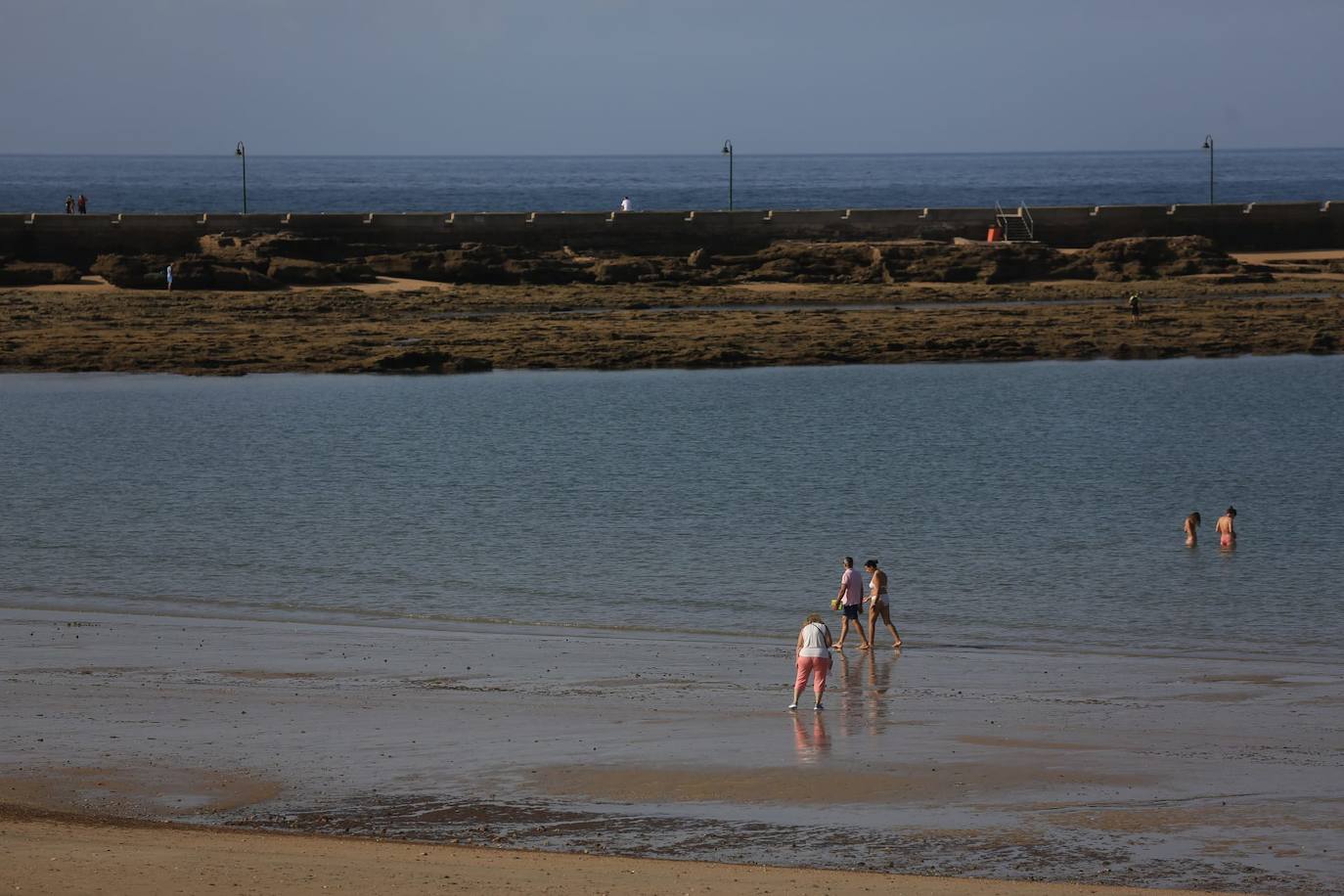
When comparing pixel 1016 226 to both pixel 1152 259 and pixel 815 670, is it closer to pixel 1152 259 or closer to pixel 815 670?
pixel 1152 259

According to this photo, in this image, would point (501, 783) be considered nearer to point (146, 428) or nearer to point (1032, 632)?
point (1032, 632)

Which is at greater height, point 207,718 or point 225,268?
point 225,268

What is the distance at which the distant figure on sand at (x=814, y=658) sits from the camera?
56.2 feet

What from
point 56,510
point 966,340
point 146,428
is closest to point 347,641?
point 56,510

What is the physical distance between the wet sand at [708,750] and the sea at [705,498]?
7.53ft

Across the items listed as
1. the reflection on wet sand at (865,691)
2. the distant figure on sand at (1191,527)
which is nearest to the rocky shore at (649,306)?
the distant figure on sand at (1191,527)

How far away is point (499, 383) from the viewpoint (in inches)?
1896

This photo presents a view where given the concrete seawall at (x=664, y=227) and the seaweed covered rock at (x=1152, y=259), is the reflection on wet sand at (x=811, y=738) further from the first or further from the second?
the seaweed covered rock at (x=1152, y=259)

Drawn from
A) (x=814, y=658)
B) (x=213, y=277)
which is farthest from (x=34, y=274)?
(x=814, y=658)

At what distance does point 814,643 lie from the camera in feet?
56.5

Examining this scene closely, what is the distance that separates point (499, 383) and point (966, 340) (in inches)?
592

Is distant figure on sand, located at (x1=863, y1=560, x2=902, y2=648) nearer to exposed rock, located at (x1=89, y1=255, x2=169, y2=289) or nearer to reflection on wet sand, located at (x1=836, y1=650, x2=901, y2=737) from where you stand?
reflection on wet sand, located at (x1=836, y1=650, x2=901, y2=737)

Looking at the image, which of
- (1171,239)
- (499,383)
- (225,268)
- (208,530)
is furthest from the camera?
(1171,239)

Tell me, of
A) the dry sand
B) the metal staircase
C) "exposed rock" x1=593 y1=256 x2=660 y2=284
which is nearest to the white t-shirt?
the dry sand
